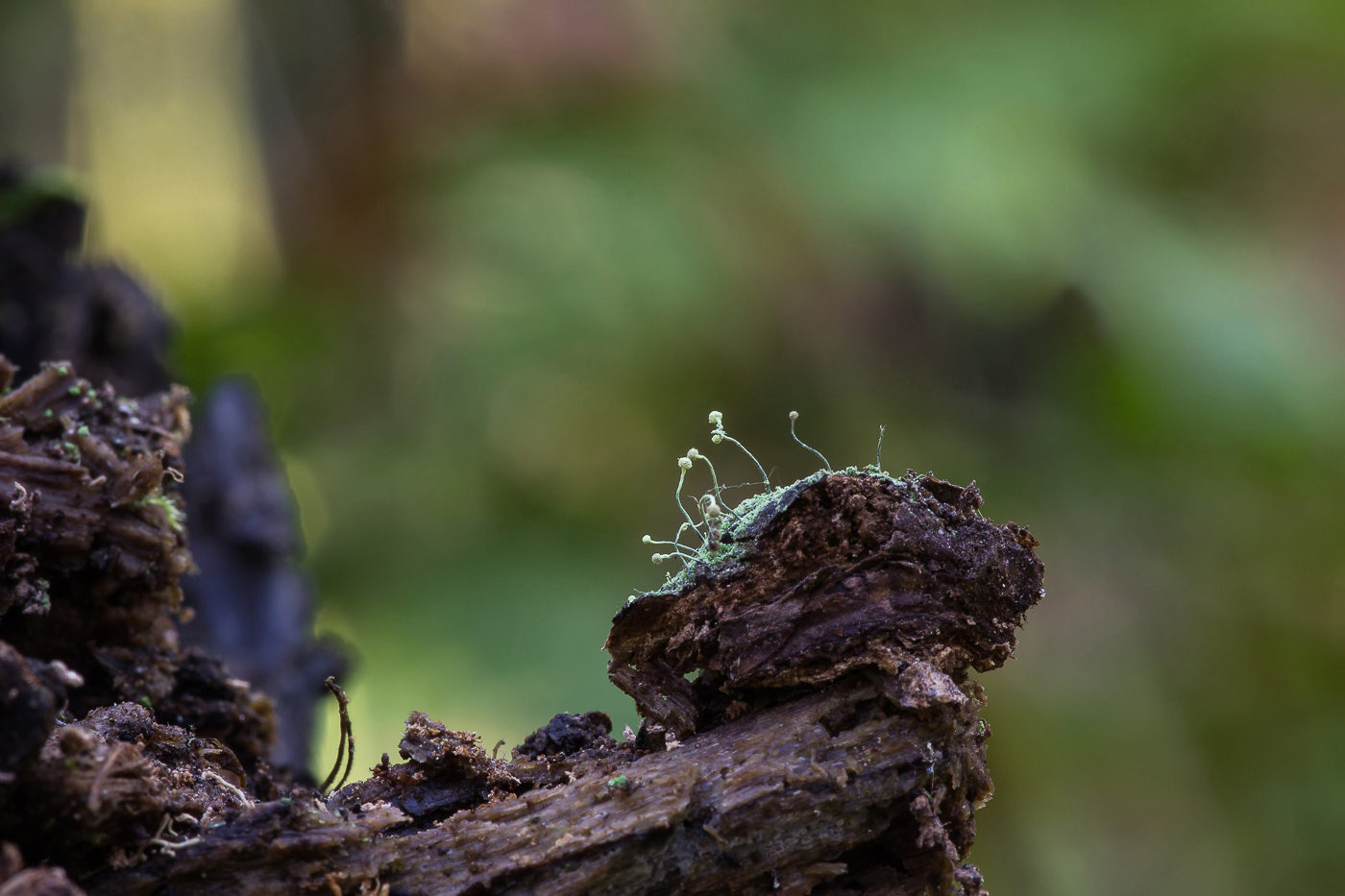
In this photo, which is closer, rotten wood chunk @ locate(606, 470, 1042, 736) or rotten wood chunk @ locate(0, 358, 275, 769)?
rotten wood chunk @ locate(606, 470, 1042, 736)

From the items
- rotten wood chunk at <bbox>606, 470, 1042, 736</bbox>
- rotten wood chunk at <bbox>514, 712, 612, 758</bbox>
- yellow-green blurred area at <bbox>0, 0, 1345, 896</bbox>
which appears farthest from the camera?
yellow-green blurred area at <bbox>0, 0, 1345, 896</bbox>

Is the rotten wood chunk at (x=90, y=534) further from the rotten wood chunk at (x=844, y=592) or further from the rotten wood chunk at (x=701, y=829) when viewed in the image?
the rotten wood chunk at (x=844, y=592)

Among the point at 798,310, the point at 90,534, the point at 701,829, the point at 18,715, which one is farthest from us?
the point at 798,310

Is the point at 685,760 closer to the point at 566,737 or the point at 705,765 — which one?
the point at 705,765

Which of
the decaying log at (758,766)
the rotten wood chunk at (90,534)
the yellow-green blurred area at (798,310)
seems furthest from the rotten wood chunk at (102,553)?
the yellow-green blurred area at (798,310)

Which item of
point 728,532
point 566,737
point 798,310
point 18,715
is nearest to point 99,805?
point 18,715

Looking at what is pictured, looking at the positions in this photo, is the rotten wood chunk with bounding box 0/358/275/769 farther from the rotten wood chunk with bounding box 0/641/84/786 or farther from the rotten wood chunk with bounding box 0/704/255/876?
the rotten wood chunk with bounding box 0/641/84/786

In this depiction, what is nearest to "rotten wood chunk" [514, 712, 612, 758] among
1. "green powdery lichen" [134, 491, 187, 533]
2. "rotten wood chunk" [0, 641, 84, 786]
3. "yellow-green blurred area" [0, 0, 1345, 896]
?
"rotten wood chunk" [0, 641, 84, 786]
